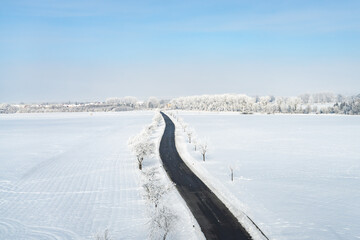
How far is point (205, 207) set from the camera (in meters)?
22.7

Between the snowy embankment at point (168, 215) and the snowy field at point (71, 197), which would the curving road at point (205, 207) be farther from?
the snowy field at point (71, 197)

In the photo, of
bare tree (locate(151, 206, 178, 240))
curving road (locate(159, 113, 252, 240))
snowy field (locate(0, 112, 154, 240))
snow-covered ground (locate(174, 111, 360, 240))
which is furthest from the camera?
snowy field (locate(0, 112, 154, 240))

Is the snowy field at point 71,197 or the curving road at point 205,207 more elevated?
the curving road at point 205,207

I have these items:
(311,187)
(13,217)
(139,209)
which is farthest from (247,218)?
(13,217)

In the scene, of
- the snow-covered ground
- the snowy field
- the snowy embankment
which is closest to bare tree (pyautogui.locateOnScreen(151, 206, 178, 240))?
the snowy embankment

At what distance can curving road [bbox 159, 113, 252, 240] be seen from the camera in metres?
18.5

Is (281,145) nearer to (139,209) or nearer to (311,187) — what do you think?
(311,187)

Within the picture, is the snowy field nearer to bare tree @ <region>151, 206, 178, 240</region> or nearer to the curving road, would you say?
bare tree @ <region>151, 206, 178, 240</region>

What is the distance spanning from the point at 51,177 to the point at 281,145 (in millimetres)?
40227

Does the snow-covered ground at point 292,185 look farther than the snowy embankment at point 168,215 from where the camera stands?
Yes

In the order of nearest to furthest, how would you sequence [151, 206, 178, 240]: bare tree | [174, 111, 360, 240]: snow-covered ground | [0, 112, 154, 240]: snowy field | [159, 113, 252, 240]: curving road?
[151, 206, 178, 240]: bare tree
[159, 113, 252, 240]: curving road
[174, 111, 360, 240]: snow-covered ground
[0, 112, 154, 240]: snowy field

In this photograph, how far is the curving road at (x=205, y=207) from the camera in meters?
18.5

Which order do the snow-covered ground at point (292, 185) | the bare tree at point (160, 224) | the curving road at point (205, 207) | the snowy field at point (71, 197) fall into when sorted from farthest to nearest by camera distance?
the snowy field at point (71, 197) → the snow-covered ground at point (292, 185) → the curving road at point (205, 207) → the bare tree at point (160, 224)

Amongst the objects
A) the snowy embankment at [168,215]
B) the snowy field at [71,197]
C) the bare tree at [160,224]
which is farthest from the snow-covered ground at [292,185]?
the snowy field at [71,197]
